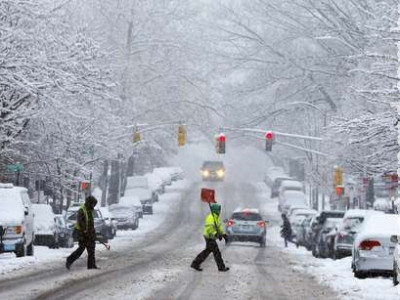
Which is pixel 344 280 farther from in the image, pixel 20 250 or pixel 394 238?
pixel 20 250

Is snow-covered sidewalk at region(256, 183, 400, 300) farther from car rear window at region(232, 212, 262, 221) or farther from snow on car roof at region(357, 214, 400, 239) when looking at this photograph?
car rear window at region(232, 212, 262, 221)

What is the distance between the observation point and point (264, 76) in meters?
60.1

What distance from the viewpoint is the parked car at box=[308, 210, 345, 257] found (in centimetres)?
3572

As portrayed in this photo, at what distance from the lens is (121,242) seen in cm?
4428

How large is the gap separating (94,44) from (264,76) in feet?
82.2

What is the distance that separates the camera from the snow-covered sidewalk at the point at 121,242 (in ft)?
81.5

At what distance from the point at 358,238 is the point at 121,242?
76.3ft

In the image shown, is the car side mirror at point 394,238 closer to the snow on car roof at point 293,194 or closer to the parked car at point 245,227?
the parked car at point 245,227

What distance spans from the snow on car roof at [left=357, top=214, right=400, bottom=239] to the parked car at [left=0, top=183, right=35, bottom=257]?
949 cm

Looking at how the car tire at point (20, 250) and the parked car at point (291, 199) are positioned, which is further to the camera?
the parked car at point (291, 199)

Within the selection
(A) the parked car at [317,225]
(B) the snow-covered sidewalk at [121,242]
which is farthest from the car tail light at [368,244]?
(A) the parked car at [317,225]

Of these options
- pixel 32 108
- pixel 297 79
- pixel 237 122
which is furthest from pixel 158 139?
pixel 32 108

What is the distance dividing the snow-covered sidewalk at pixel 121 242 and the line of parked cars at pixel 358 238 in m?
7.08

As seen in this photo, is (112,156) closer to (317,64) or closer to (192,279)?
(317,64)
